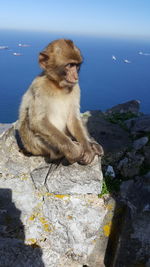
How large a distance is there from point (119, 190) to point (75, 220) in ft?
2.09

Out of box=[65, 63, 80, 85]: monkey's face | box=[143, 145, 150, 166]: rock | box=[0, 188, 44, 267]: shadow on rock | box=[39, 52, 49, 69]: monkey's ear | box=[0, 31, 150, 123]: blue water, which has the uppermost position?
box=[39, 52, 49, 69]: monkey's ear

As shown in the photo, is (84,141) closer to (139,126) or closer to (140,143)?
(140,143)

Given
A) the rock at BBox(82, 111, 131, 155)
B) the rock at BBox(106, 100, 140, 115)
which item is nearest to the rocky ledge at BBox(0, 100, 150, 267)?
the rock at BBox(82, 111, 131, 155)

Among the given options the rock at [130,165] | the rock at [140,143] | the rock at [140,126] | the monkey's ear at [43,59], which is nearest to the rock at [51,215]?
the rock at [130,165]

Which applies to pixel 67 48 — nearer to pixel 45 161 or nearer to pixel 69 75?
pixel 69 75

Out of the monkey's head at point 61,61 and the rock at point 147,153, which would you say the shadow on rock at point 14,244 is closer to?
the monkey's head at point 61,61

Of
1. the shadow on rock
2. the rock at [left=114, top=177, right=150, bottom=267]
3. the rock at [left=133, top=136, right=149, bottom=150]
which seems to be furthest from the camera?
the rock at [left=133, top=136, right=149, bottom=150]

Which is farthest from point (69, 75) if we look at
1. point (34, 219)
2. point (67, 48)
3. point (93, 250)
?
point (93, 250)

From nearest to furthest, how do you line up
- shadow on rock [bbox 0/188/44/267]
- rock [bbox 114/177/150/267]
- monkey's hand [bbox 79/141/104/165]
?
rock [bbox 114/177/150/267] → shadow on rock [bbox 0/188/44/267] → monkey's hand [bbox 79/141/104/165]

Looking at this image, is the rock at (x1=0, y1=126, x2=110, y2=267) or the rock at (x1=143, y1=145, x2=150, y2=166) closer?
the rock at (x1=0, y1=126, x2=110, y2=267)

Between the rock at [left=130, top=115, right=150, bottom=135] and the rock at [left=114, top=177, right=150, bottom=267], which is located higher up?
the rock at [left=130, top=115, right=150, bottom=135]

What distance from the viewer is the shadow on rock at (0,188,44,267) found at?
239cm

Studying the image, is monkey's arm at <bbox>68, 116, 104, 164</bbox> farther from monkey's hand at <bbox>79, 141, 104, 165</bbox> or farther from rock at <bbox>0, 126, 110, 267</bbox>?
rock at <bbox>0, 126, 110, 267</bbox>

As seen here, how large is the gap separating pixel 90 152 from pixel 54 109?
0.68 m
